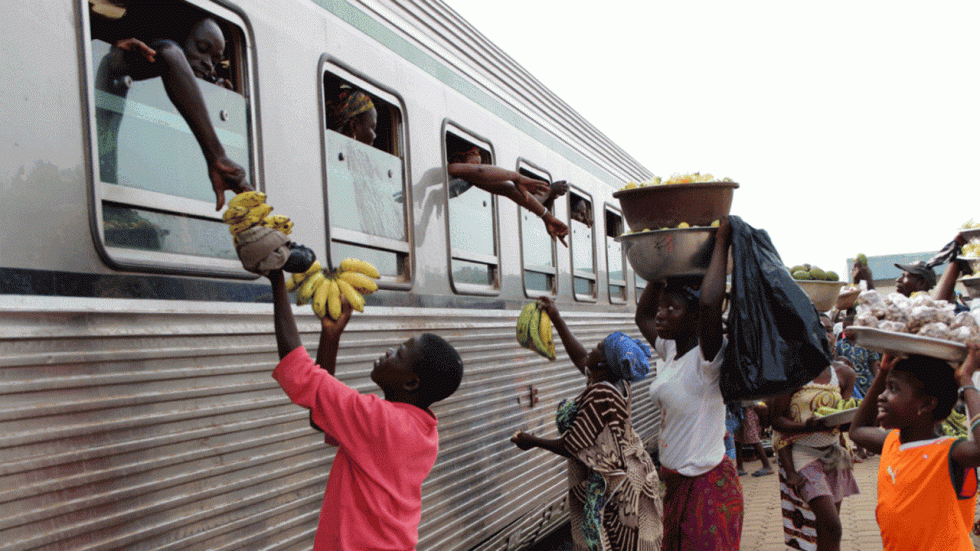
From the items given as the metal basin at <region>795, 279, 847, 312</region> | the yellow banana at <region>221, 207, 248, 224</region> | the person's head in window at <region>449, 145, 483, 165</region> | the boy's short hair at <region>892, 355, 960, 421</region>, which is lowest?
the boy's short hair at <region>892, 355, 960, 421</region>

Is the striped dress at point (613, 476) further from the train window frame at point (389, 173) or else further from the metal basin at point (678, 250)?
the train window frame at point (389, 173)

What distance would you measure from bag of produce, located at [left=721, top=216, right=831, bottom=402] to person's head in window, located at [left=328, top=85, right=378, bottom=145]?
66.9 inches

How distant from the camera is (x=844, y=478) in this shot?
4379 millimetres

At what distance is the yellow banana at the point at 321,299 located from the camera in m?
2.21

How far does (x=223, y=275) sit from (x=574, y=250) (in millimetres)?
3866

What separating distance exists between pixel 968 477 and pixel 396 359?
190 cm

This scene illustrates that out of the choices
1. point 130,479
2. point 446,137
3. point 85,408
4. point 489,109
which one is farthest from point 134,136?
point 489,109

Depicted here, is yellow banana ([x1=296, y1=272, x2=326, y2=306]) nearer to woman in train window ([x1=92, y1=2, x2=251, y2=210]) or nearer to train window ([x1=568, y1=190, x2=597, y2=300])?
woman in train window ([x1=92, y1=2, x2=251, y2=210])

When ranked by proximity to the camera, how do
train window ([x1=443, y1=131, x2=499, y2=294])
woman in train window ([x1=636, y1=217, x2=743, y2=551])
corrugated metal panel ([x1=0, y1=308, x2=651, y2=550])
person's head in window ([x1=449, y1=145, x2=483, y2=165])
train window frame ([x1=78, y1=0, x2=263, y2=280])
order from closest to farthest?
corrugated metal panel ([x1=0, y1=308, x2=651, y2=550]), train window frame ([x1=78, y1=0, x2=263, y2=280]), woman in train window ([x1=636, y1=217, x2=743, y2=551]), train window ([x1=443, y1=131, x2=499, y2=294]), person's head in window ([x1=449, y1=145, x2=483, y2=165])

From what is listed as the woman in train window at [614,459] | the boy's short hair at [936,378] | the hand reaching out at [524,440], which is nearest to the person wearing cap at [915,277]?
the woman in train window at [614,459]

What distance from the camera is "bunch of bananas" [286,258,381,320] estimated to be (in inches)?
87.4

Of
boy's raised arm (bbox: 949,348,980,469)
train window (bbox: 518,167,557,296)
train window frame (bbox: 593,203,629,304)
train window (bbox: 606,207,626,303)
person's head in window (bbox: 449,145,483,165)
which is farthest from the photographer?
train window (bbox: 606,207,626,303)

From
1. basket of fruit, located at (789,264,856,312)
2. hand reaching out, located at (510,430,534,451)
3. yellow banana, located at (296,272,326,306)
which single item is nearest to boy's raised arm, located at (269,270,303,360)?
yellow banana, located at (296,272,326,306)

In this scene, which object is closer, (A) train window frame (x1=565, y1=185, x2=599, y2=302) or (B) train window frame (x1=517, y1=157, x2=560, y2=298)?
(B) train window frame (x1=517, y1=157, x2=560, y2=298)
